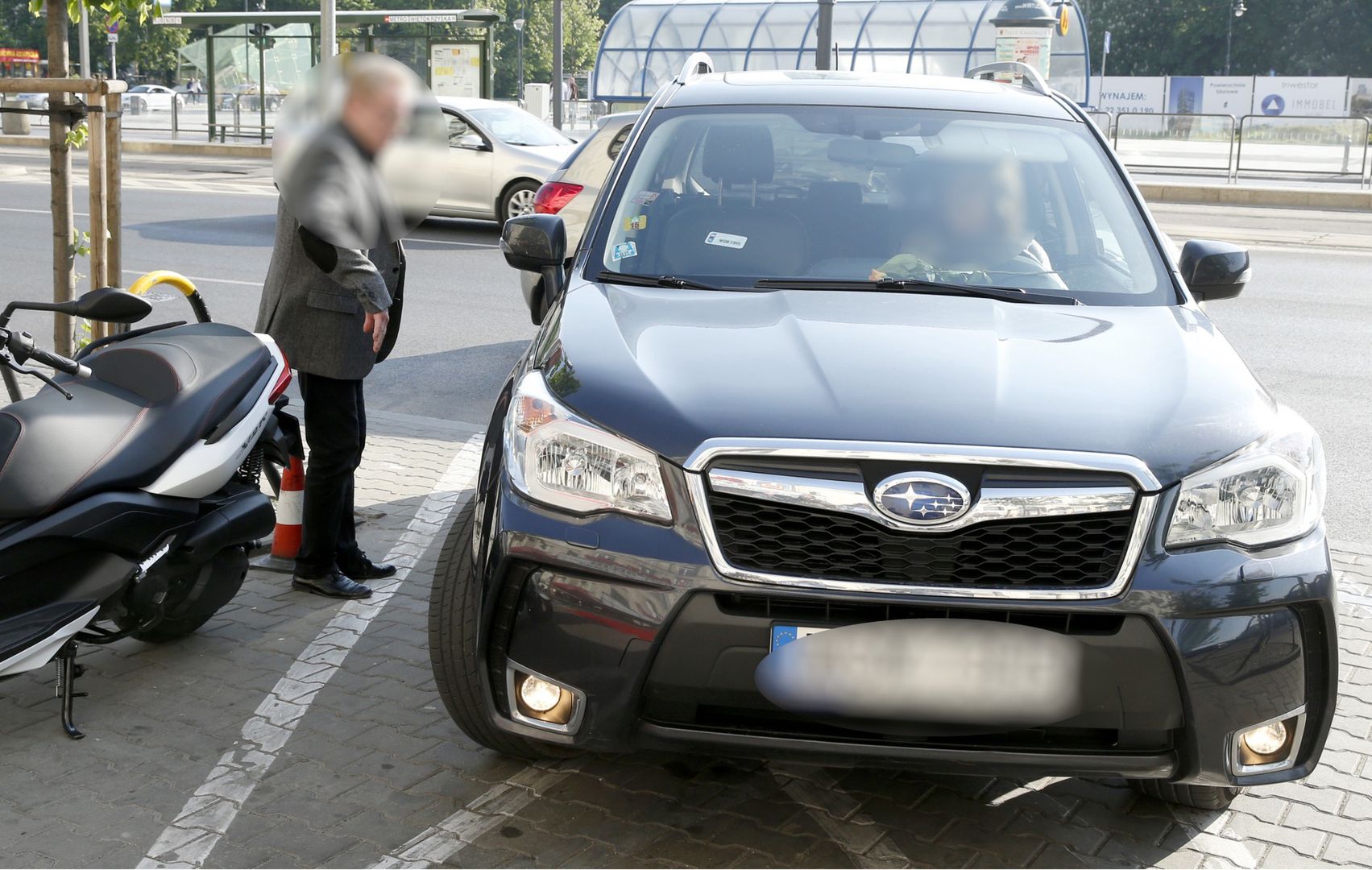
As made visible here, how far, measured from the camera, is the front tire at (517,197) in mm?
15805

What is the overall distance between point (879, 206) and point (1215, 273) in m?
0.98

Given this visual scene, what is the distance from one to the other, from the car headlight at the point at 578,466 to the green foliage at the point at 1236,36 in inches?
2964

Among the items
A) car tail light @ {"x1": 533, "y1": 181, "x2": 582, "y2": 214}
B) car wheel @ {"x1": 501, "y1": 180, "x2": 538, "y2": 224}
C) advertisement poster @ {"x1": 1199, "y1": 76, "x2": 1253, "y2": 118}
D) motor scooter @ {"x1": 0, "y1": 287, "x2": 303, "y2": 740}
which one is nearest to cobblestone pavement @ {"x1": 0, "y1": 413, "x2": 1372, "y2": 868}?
motor scooter @ {"x1": 0, "y1": 287, "x2": 303, "y2": 740}

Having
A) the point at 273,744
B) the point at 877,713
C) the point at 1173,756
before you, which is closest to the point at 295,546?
the point at 273,744

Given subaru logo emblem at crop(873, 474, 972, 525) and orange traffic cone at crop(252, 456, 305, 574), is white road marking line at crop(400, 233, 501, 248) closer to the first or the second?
orange traffic cone at crop(252, 456, 305, 574)

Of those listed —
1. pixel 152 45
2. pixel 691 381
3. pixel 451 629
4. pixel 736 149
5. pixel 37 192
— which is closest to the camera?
pixel 691 381

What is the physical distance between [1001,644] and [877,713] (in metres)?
0.27

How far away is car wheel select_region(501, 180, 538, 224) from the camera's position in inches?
622

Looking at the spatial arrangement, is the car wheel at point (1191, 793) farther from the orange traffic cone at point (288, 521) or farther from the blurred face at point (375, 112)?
the orange traffic cone at point (288, 521)

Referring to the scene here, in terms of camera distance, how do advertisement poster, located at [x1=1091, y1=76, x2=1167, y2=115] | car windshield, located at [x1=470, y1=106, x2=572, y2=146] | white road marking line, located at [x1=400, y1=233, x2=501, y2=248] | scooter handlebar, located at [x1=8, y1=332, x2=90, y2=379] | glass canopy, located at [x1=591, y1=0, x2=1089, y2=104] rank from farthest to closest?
advertisement poster, located at [x1=1091, y1=76, x2=1167, y2=115] → glass canopy, located at [x1=591, y1=0, x2=1089, y2=104] → car windshield, located at [x1=470, y1=106, x2=572, y2=146] → white road marking line, located at [x1=400, y1=233, x2=501, y2=248] → scooter handlebar, located at [x1=8, y1=332, x2=90, y2=379]

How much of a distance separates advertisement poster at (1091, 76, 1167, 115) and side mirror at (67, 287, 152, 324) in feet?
155

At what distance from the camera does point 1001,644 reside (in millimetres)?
2695

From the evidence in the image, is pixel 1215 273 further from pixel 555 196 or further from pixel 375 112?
pixel 555 196

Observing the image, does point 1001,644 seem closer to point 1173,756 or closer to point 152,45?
point 1173,756
